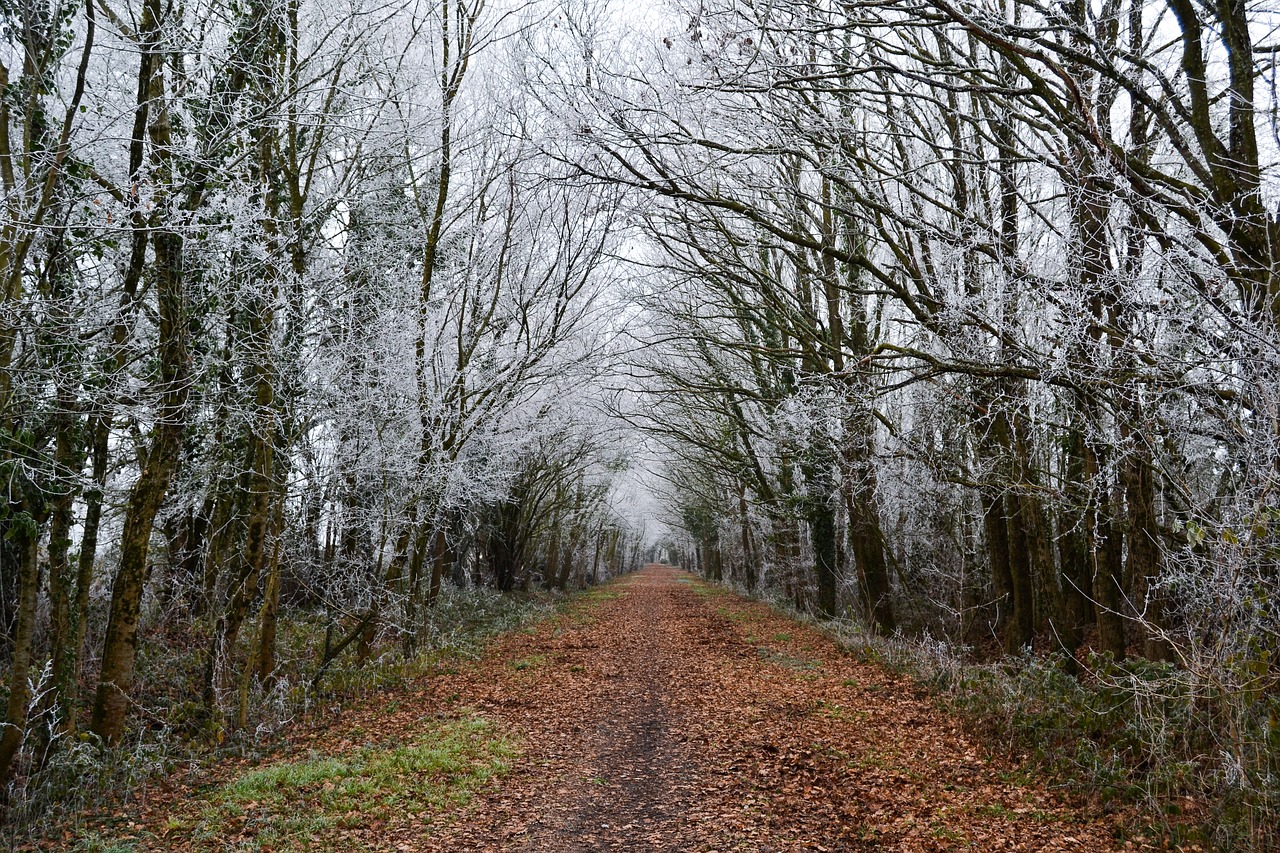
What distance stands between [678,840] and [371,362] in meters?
6.02

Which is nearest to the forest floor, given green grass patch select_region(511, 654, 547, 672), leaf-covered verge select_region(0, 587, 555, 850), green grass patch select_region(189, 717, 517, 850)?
green grass patch select_region(189, 717, 517, 850)

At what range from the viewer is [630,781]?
6.01m

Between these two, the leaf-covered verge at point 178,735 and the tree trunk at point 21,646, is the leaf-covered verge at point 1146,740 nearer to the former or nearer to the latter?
the leaf-covered verge at point 178,735

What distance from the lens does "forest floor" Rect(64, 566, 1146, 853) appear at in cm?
484

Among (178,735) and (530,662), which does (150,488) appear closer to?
(178,735)

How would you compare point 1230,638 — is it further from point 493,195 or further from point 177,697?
point 493,195

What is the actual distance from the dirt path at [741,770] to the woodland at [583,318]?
2.74ft

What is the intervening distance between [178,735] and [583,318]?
874 centimetres

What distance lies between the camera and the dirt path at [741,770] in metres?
4.84

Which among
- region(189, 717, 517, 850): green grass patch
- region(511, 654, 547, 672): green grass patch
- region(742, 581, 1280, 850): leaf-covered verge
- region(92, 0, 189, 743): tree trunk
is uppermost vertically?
region(92, 0, 189, 743): tree trunk

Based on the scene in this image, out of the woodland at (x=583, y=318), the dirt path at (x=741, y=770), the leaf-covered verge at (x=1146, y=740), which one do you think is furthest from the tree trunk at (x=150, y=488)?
the leaf-covered verge at (x=1146, y=740)

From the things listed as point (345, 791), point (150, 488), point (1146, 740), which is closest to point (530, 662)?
point (345, 791)

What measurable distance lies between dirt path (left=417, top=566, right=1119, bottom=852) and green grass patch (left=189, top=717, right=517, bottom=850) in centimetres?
38

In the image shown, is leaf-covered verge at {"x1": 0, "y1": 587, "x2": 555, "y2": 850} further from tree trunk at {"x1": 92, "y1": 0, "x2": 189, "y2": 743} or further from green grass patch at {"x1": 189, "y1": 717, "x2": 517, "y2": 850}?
green grass patch at {"x1": 189, "y1": 717, "x2": 517, "y2": 850}
